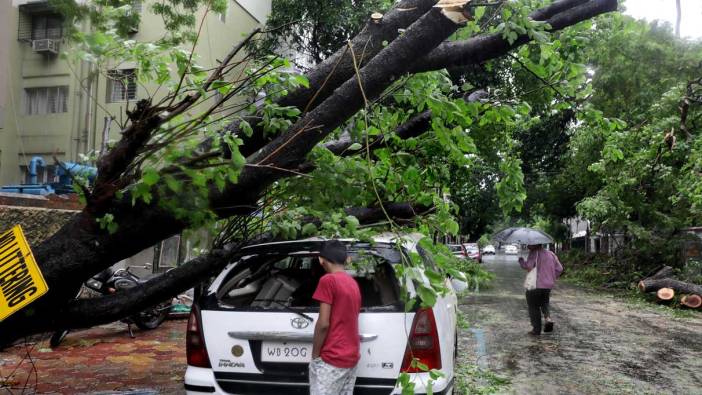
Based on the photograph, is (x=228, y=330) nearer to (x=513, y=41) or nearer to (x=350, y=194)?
(x=350, y=194)

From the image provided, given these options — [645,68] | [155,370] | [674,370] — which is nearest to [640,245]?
[645,68]

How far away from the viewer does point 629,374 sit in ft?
22.5

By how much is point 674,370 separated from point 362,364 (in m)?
5.27

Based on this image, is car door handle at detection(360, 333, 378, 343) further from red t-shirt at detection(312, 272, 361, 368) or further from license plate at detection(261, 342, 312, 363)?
license plate at detection(261, 342, 312, 363)

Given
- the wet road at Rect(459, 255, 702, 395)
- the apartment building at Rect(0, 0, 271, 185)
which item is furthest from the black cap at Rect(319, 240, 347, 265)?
the apartment building at Rect(0, 0, 271, 185)

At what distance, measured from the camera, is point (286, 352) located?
12.5 feet

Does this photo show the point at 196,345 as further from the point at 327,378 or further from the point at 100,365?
the point at 100,365

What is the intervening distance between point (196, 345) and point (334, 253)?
1.22 meters

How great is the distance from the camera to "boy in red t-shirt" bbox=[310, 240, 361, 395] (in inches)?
136

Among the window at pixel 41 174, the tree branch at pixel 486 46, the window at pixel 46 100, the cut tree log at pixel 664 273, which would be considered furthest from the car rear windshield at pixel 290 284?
the window at pixel 46 100

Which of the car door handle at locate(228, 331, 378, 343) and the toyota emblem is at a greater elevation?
the toyota emblem

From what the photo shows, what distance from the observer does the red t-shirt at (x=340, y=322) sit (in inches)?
136

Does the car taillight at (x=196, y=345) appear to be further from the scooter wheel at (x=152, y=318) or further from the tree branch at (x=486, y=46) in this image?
the scooter wheel at (x=152, y=318)

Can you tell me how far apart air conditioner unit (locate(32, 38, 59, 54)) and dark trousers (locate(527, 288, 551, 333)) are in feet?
51.2
